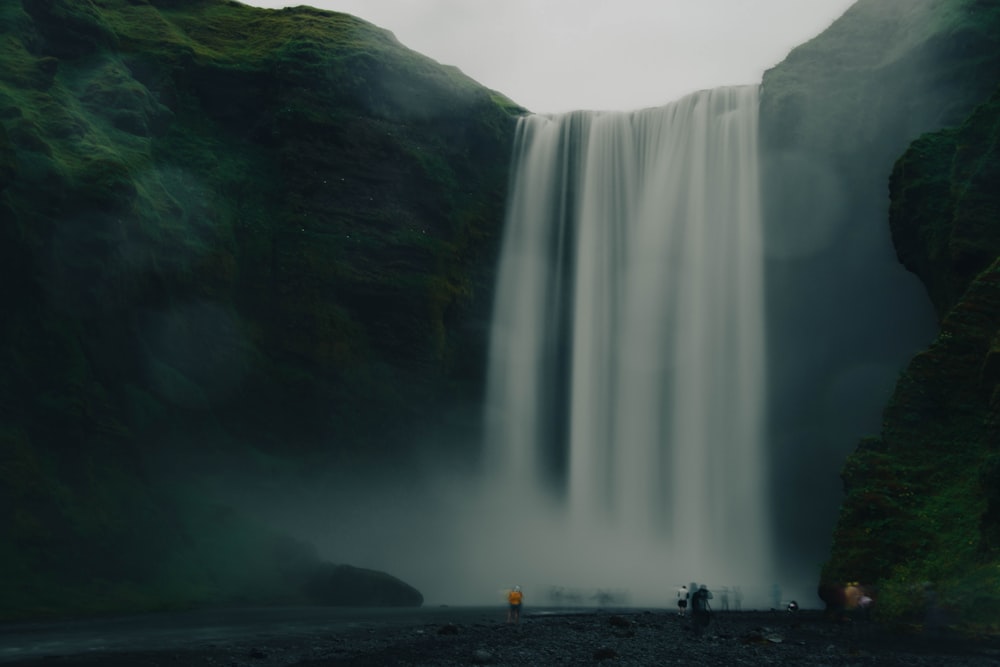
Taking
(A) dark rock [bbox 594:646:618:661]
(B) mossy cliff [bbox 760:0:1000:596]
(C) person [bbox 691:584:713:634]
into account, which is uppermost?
(B) mossy cliff [bbox 760:0:1000:596]

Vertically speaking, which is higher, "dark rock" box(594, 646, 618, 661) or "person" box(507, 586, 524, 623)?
"person" box(507, 586, 524, 623)

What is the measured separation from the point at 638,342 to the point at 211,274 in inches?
908

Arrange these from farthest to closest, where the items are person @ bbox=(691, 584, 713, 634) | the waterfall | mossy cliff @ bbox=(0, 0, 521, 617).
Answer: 1. the waterfall
2. mossy cliff @ bbox=(0, 0, 521, 617)
3. person @ bbox=(691, 584, 713, 634)

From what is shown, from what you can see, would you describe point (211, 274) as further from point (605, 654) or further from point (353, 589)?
point (605, 654)

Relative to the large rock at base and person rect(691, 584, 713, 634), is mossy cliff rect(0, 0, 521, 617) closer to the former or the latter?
the large rock at base

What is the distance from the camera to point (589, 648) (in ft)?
59.6

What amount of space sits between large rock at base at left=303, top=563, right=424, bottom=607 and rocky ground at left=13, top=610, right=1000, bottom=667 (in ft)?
37.4

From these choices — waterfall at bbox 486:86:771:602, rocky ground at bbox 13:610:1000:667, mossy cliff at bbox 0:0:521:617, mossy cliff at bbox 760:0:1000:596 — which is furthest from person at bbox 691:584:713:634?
mossy cliff at bbox 760:0:1000:596

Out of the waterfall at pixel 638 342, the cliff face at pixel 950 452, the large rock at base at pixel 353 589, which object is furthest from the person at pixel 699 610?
the waterfall at pixel 638 342

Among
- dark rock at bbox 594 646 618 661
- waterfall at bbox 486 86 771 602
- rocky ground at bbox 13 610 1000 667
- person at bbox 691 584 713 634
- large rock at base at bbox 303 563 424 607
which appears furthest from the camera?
waterfall at bbox 486 86 771 602

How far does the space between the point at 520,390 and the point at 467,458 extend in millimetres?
5151

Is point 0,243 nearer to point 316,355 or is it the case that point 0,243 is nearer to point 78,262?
point 78,262

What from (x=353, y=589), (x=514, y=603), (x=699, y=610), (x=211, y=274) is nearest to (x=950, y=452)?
(x=699, y=610)

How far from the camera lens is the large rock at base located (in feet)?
115
